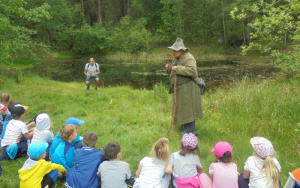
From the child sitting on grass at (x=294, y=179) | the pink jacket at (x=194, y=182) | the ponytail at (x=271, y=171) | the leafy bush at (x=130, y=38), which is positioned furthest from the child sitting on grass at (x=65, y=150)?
the leafy bush at (x=130, y=38)

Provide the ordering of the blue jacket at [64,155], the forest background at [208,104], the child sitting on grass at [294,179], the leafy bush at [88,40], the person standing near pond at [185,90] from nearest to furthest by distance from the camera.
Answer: the child sitting on grass at [294,179] → the blue jacket at [64,155] → the forest background at [208,104] → the person standing near pond at [185,90] → the leafy bush at [88,40]

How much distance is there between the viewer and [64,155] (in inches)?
148

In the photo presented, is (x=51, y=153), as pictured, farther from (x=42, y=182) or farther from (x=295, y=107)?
(x=295, y=107)

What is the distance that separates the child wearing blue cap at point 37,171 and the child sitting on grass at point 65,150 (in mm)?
412

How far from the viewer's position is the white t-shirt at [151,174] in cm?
311

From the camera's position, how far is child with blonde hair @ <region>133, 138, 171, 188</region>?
10.3 ft

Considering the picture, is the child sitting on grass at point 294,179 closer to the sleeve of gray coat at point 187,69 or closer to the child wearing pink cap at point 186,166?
the child wearing pink cap at point 186,166

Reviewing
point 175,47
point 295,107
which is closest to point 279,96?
point 295,107

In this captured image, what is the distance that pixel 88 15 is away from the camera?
42656 millimetres

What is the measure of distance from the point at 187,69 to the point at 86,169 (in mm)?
2586

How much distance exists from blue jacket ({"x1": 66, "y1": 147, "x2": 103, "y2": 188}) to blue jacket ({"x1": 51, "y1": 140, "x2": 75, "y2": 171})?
1.28 ft

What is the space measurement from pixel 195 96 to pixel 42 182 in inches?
122

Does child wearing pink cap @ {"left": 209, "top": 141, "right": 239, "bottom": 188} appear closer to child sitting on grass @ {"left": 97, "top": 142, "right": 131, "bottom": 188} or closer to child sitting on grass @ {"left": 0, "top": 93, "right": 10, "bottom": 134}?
child sitting on grass @ {"left": 97, "top": 142, "right": 131, "bottom": 188}

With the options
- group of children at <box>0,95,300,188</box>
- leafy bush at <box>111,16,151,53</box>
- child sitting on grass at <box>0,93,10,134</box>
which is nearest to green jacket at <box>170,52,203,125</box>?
group of children at <box>0,95,300,188</box>
